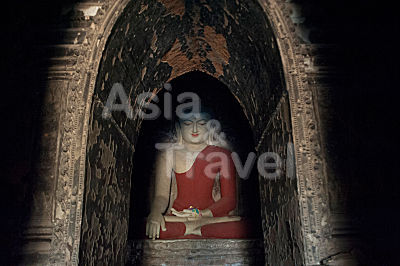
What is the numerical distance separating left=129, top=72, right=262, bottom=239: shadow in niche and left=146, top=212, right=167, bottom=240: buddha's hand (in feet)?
0.37

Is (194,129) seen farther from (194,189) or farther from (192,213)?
(192,213)

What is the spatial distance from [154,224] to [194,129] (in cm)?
157

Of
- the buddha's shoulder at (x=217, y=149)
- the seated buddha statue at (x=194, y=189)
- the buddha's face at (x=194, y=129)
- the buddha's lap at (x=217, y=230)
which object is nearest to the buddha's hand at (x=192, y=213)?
the seated buddha statue at (x=194, y=189)

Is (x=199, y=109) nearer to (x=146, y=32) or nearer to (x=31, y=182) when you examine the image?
(x=146, y=32)

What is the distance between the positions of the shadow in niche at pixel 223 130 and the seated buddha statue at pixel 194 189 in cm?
15

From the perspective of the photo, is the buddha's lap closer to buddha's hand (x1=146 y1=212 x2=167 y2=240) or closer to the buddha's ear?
buddha's hand (x1=146 y1=212 x2=167 y2=240)

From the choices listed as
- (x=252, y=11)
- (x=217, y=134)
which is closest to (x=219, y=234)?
(x=217, y=134)

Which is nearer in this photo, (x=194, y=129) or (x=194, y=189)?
(x=194, y=189)

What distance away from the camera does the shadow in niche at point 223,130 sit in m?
5.11

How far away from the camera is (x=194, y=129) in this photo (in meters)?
5.47

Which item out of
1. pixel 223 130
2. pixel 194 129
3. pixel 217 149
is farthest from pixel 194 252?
pixel 223 130

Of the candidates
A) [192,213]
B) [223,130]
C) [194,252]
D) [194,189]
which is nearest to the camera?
[194,252]

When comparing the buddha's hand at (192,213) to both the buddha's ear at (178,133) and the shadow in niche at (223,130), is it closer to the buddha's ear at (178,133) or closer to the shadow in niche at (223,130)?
the shadow in niche at (223,130)

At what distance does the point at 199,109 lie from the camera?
564cm
